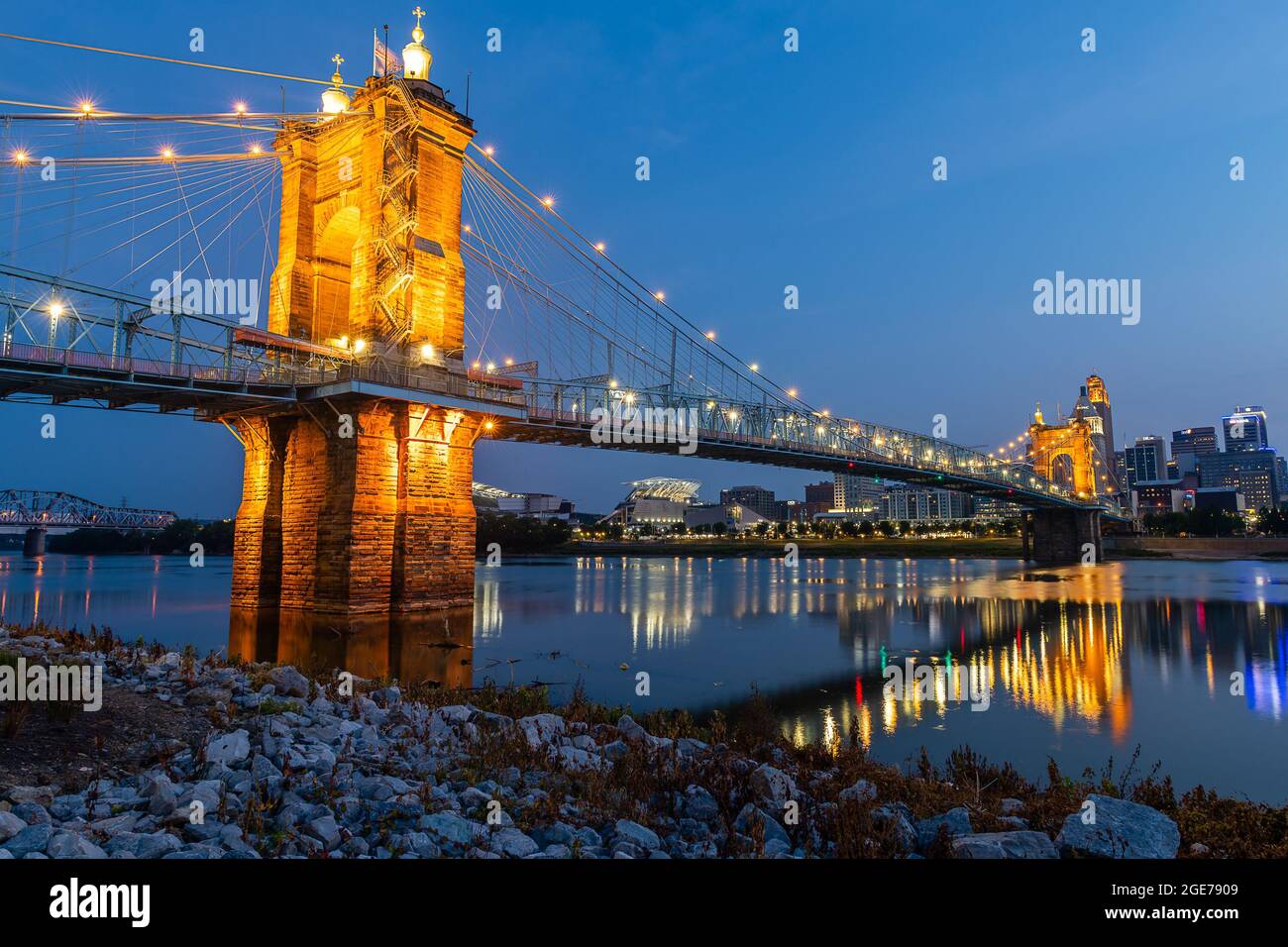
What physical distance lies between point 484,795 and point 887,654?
19.6 m

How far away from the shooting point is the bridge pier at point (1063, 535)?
95.7 metres

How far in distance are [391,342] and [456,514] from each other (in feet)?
23.1

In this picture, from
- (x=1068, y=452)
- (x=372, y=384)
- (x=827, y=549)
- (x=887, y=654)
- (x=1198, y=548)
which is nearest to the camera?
(x=887, y=654)

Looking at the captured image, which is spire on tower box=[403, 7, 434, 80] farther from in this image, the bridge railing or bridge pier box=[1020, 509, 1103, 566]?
bridge pier box=[1020, 509, 1103, 566]

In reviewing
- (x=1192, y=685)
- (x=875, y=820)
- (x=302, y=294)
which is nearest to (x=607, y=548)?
(x=302, y=294)

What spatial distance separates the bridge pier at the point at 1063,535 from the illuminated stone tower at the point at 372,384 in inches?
3549

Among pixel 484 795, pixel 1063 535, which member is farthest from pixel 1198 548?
pixel 484 795

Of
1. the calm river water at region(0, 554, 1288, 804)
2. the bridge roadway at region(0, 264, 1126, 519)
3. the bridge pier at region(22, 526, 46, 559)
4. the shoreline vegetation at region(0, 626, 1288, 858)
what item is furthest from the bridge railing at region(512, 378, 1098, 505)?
the bridge pier at region(22, 526, 46, 559)

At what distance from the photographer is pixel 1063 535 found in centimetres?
9806

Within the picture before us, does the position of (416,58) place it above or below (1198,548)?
above

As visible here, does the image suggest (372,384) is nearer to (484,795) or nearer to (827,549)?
(484,795)

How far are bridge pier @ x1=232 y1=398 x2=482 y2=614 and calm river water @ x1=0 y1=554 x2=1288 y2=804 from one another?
1.47 metres

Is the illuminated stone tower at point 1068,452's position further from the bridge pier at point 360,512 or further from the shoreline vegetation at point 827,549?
the bridge pier at point 360,512
